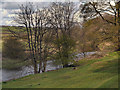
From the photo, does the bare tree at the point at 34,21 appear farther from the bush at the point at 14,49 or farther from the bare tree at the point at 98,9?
the bare tree at the point at 98,9

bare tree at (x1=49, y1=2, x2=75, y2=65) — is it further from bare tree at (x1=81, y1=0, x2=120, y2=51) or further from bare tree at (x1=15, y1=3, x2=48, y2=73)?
bare tree at (x1=81, y1=0, x2=120, y2=51)

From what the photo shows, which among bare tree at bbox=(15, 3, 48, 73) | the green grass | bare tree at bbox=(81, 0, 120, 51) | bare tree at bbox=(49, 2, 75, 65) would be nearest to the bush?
bare tree at bbox=(15, 3, 48, 73)

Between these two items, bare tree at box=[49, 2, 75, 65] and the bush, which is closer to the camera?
bare tree at box=[49, 2, 75, 65]

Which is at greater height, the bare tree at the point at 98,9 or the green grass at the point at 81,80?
the bare tree at the point at 98,9

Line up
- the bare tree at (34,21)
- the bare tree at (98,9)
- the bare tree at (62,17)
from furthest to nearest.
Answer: the bare tree at (62,17), the bare tree at (34,21), the bare tree at (98,9)

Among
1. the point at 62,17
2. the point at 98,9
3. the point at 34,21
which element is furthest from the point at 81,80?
the point at 62,17

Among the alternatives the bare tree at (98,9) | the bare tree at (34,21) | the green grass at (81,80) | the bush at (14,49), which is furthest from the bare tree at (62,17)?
the green grass at (81,80)

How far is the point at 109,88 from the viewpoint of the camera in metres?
7.23

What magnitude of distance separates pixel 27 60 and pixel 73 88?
17.4 meters

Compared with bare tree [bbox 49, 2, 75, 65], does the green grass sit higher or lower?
lower

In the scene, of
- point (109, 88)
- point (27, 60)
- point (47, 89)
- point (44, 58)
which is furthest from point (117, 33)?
point (27, 60)

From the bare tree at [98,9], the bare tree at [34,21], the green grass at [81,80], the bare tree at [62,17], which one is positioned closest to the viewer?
the green grass at [81,80]

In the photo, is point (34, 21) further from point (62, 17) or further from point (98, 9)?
point (98, 9)

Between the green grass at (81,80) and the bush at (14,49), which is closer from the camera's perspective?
the green grass at (81,80)
